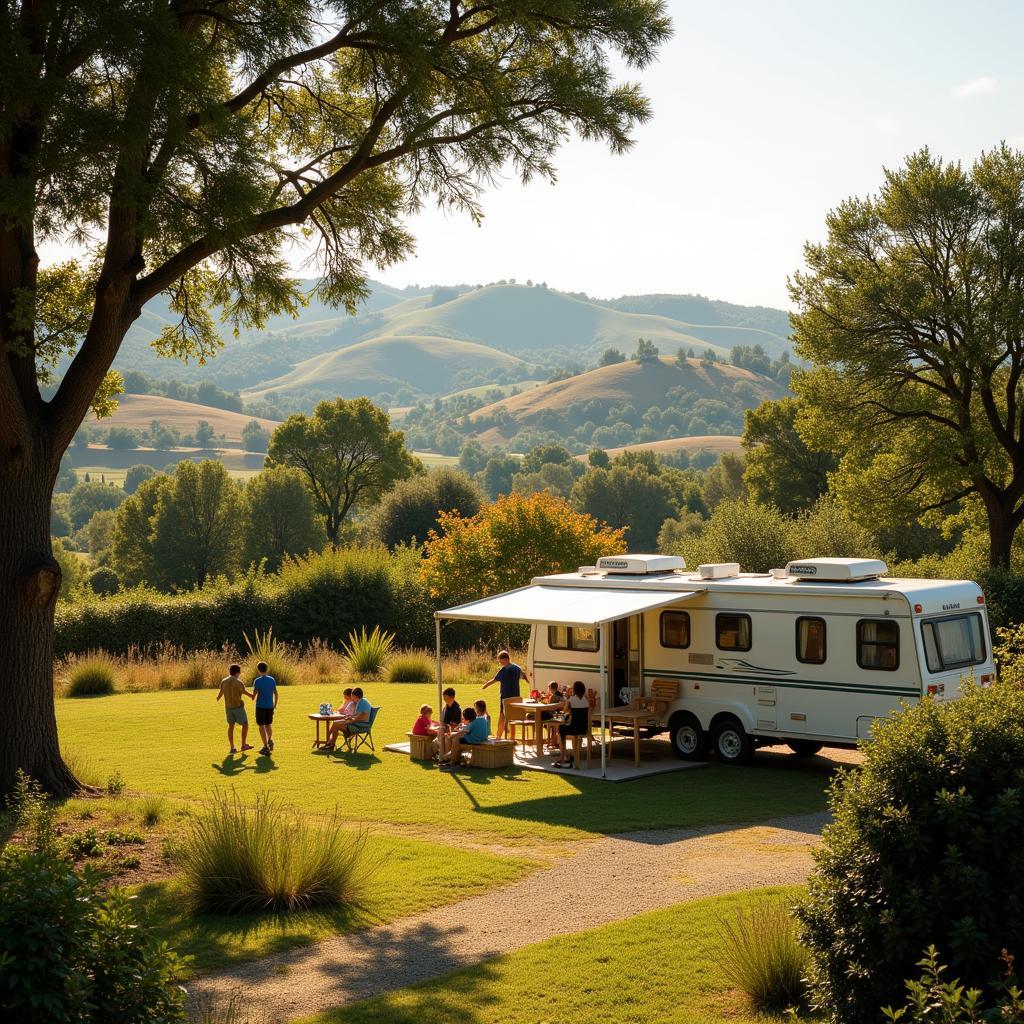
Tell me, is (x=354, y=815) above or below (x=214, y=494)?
below

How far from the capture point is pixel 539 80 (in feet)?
53.1

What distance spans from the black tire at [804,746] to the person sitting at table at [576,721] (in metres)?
2.91

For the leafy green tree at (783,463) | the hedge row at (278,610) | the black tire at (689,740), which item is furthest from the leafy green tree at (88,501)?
the black tire at (689,740)

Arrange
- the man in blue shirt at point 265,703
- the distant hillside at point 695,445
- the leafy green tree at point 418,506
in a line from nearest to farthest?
the man in blue shirt at point 265,703, the leafy green tree at point 418,506, the distant hillside at point 695,445

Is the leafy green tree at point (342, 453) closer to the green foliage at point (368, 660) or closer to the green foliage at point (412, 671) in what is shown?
the green foliage at point (368, 660)

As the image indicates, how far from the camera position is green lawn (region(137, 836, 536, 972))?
951cm

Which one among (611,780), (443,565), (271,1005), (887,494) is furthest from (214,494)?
(271,1005)

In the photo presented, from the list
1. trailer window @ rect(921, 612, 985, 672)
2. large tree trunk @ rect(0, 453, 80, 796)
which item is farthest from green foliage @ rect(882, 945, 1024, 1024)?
large tree trunk @ rect(0, 453, 80, 796)

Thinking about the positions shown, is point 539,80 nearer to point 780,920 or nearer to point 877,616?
point 877,616

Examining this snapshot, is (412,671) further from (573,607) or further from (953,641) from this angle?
(953,641)

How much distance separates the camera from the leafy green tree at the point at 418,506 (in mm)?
64438

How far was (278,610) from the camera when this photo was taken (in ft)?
117

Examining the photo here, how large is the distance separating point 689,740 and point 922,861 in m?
12.0

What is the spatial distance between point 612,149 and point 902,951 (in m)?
12.5
